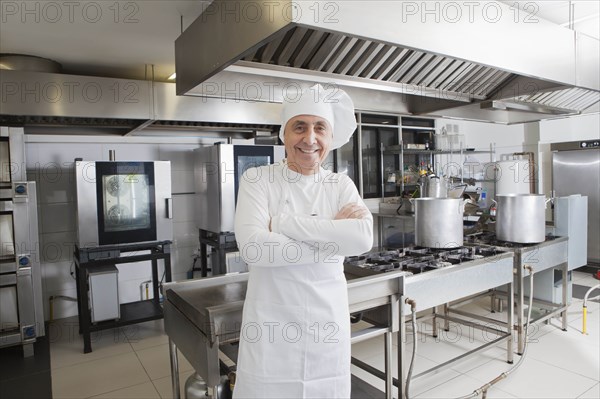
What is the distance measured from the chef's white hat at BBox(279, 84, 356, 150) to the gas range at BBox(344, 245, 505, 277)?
91 cm

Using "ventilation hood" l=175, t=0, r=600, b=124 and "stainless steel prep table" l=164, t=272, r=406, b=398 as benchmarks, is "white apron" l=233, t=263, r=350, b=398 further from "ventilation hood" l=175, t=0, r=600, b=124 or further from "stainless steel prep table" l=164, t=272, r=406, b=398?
"ventilation hood" l=175, t=0, r=600, b=124

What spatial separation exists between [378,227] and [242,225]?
4749 millimetres

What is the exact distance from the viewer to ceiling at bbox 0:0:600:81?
252 centimetres

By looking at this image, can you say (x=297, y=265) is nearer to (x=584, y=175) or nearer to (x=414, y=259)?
(x=414, y=259)

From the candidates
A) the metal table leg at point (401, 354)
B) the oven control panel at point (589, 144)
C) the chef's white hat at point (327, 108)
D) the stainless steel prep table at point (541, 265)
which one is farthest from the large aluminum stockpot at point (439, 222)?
the oven control panel at point (589, 144)

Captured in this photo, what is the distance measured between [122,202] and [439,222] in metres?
2.73

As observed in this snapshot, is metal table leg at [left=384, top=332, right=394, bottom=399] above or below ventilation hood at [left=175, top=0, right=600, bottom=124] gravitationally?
below

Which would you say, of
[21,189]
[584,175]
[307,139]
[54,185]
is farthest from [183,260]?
[584,175]

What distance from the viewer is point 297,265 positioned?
4.76ft

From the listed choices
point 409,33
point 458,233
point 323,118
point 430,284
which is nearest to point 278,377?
point 323,118

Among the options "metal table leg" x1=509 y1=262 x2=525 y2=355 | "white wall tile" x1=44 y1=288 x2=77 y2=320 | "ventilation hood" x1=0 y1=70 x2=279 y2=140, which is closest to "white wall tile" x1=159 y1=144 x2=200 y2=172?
"ventilation hood" x1=0 y1=70 x2=279 y2=140

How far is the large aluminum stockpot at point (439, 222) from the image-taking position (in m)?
2.75

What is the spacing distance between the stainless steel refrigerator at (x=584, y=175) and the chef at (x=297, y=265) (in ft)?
16.7

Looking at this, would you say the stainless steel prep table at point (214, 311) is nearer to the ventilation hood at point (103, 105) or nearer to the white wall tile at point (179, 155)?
the ventilation hood at point (103, 105)
